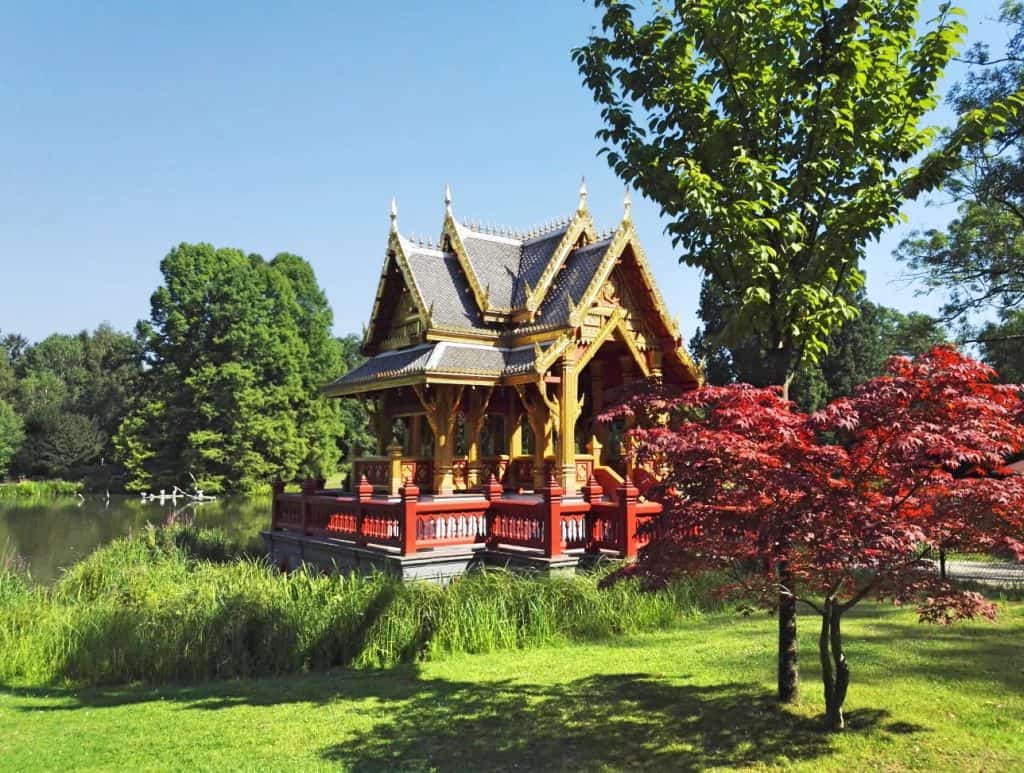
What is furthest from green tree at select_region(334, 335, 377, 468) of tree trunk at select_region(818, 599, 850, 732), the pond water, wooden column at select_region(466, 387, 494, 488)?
tree trunk at select_region(818, 599, 850, 732)

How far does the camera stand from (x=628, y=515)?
12.2 metres

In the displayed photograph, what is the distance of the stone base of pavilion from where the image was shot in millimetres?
12180

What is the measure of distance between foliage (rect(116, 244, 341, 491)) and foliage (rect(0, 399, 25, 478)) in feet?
60.1

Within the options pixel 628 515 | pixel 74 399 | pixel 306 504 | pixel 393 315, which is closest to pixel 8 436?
pixel 74 399

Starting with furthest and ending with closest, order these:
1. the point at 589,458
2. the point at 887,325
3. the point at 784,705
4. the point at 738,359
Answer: the point at 887,325 → the point at 738,359 → the point at 589,458 → the point at 784,705

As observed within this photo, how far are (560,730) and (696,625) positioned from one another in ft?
14.6

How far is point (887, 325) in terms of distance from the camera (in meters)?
53.3

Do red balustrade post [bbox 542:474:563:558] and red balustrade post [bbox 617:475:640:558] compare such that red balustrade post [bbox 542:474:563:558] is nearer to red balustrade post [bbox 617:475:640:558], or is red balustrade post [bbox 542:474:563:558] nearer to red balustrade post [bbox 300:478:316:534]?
red balustrade post [bbox 617:475:640:558]

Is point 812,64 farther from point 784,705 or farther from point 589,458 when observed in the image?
point 589,458

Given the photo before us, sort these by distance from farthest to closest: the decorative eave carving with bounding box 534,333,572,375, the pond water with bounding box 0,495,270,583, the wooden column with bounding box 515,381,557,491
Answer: the pond water with bounding box 0,495,270,583
the wooden column with bounding box 515,381,557,491
the decorative eave carving with bounding box 534,333,572,375

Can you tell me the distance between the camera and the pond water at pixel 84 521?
24.2 meters

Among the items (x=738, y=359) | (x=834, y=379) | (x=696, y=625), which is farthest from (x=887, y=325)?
(x=696, y=625)

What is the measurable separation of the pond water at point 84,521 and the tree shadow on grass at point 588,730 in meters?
15.5

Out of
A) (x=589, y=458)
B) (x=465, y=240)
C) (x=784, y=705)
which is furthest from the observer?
(x=465, y=240)
